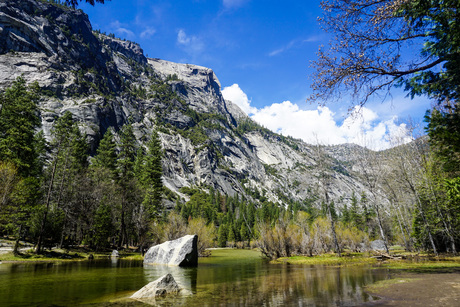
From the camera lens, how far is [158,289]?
9695mm

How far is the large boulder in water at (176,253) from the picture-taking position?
25.2m

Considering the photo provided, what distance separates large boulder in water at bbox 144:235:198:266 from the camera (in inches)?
993

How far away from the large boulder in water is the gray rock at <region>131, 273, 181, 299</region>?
616 inches

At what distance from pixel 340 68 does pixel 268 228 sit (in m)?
29.3

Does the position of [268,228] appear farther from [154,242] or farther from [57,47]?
[57,47]

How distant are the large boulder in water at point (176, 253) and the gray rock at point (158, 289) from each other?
1564 centimetres

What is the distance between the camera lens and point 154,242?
126 feet

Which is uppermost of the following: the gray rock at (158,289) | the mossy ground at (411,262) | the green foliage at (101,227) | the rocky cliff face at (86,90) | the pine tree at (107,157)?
the rocky cliff face at (86,90)

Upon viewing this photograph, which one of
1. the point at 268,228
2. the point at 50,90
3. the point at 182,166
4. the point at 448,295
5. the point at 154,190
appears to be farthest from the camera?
the point at 182,166

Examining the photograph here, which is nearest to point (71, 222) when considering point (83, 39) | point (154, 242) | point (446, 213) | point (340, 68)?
point (154, 242)

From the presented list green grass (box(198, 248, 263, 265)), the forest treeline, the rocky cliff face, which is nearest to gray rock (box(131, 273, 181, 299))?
the forest treeline

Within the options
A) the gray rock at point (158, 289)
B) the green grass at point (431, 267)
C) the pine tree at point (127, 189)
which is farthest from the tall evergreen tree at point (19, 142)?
the green grass at point (431, 267)

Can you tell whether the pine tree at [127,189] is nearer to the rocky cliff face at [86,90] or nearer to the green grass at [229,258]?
the green grass at [229,258]

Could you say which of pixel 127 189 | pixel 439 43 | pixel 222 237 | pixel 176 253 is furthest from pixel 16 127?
pixel 222 237
